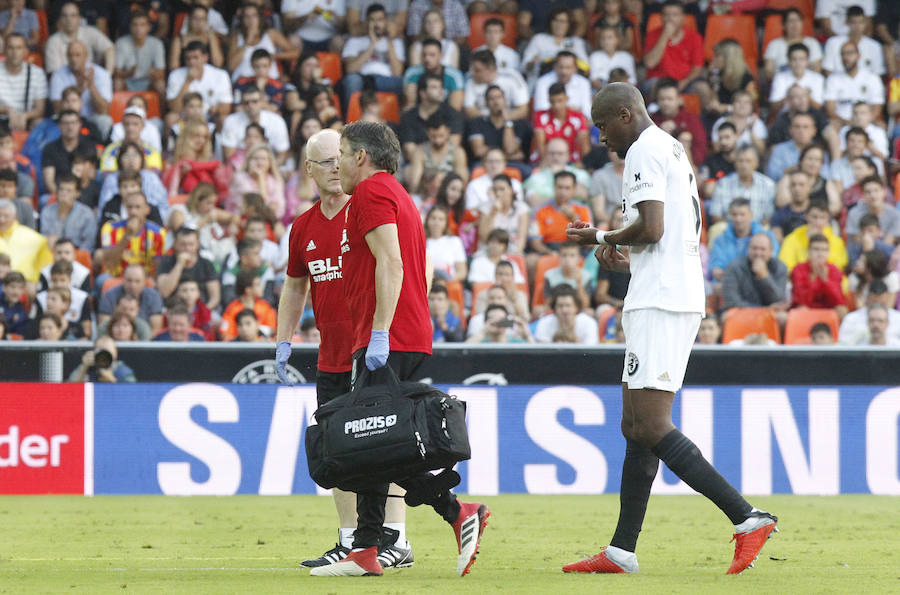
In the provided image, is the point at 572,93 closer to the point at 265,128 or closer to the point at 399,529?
the point at 265,128

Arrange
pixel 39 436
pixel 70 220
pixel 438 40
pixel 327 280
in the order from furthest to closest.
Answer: pixel 438 40, pixel 70 220, pixel 39 436, pixel 327 280

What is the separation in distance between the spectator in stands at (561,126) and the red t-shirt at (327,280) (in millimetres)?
9044

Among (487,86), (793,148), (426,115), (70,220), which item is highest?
(487,86)

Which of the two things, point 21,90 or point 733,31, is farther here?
point 733,31

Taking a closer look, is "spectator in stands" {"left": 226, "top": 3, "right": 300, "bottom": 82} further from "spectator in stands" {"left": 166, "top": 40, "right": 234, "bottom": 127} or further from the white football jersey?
the white football jersey

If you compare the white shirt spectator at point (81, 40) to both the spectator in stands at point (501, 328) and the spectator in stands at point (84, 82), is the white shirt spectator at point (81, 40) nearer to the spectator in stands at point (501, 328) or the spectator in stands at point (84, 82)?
the spectator in stands at point (84, 82)

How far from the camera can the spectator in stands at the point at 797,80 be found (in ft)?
Answer: 53.7

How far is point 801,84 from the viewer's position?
16.4 m

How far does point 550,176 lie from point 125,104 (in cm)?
501

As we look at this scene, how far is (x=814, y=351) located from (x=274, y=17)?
28.7ft

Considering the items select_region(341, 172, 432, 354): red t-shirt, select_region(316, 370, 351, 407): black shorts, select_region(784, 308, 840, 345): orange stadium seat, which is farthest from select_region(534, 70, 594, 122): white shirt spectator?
select_region(341, 172, 432, 354): red t-shirt

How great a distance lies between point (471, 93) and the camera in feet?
52.7

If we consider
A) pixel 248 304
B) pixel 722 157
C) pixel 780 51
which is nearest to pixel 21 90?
pixel 248 304

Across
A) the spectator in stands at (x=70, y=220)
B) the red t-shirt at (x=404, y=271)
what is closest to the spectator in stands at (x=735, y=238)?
the spectator in stands at (x=70, y=220)
